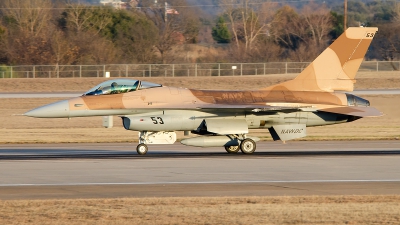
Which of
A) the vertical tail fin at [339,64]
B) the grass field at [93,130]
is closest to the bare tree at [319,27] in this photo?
the grass field at [93,130]

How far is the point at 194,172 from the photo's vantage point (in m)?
A: 18.5

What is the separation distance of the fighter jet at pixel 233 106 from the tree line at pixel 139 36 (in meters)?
45.5

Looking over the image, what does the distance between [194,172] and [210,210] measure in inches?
232

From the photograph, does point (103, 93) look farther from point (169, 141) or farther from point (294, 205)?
point (294, 205)

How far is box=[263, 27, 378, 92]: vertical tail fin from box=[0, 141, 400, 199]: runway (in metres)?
2.43

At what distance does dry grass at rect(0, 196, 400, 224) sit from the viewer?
1168cm

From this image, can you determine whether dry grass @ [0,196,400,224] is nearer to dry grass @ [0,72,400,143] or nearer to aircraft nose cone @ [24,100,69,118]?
aircraft nose cone @ [24,100,69,118]

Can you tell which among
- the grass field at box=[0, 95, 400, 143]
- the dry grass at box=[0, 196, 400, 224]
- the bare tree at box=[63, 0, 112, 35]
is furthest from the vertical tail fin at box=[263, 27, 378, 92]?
the bare tree at box=[63, 0, 112, 35]

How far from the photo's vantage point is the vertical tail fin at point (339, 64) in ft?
81.7

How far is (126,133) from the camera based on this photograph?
34688 mm

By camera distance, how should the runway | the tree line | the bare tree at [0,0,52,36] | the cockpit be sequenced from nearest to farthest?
the runway → the cockpit → the tree line → the bare tree at [0,0,52,36]

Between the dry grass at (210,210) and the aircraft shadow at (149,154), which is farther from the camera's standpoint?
the aircraft shadow at (149,154)

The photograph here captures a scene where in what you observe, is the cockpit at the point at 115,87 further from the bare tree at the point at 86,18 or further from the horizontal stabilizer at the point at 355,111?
the bare tree at the point at 86,18

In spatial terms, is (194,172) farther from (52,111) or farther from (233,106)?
(52,111)
